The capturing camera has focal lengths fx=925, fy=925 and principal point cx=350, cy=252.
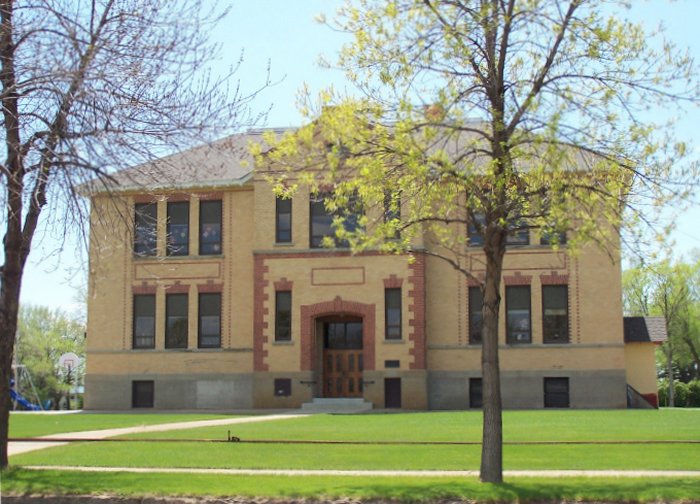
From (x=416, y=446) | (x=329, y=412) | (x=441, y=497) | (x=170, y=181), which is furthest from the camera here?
(x=329, y=412)

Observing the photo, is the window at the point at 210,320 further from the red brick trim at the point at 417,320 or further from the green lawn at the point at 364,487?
the green lawn at the point at 364,487

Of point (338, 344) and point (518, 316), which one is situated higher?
point (518, 316)

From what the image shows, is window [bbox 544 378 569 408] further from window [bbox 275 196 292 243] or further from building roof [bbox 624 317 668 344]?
window [bbox 275 196 292 243]

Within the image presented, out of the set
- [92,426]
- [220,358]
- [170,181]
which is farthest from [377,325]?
[170,181]

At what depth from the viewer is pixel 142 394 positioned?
38750mm

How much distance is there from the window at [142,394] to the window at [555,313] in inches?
642

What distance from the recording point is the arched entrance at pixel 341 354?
121 feet

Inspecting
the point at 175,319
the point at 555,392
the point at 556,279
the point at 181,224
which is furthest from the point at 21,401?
the point at 556,279

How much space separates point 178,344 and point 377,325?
28.1ft

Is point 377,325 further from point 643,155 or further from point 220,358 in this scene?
point 643,155

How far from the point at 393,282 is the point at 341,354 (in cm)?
374

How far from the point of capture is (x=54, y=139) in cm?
1297

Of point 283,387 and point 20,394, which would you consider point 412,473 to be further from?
point 20,394

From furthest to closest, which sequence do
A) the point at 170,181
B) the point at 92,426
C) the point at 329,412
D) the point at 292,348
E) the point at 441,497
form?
the point at 292,348
the point at 329,412
the point at 92,426
the point at 170,181
the point at 441,497
